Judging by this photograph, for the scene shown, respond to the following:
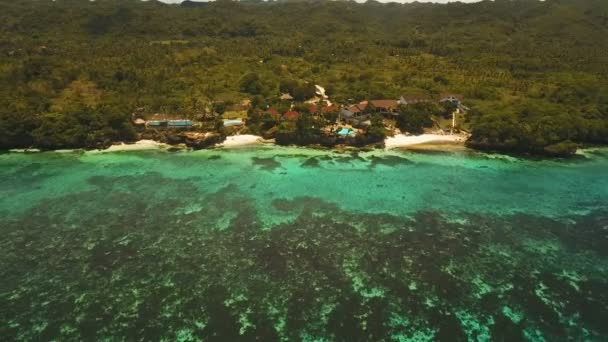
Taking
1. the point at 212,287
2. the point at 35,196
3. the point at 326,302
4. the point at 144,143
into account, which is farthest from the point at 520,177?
the point at 35,196

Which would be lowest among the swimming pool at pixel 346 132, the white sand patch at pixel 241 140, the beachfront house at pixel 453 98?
the white sand patch at pixel 241 140

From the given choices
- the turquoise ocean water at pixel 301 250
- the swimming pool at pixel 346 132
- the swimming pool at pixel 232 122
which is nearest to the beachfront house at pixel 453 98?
the turquoise ocean water at pixel 301 250

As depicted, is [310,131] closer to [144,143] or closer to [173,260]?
[144,143]

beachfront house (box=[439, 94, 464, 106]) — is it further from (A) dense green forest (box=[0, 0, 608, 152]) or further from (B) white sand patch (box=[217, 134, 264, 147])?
(B) white sand patch (box=[217, 134, 264, 147])

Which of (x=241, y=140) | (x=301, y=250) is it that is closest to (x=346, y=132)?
(x=241, y=140)

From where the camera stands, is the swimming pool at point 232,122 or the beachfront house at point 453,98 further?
the beachfront house at point 453,98

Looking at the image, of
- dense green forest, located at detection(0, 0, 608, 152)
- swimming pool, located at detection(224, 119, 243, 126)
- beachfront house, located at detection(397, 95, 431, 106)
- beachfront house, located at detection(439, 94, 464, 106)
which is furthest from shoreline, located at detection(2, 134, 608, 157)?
beachfront house, located at detection(439, 94, 464, 106)

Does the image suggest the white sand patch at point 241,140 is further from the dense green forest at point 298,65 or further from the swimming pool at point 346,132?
the swimming pool at point 346,132
